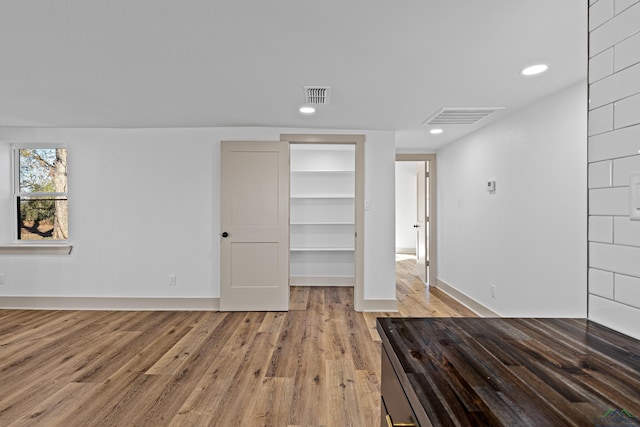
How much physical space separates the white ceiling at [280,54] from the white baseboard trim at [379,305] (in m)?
2.14

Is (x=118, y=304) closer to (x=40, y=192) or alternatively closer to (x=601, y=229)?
(x=40, y=192)

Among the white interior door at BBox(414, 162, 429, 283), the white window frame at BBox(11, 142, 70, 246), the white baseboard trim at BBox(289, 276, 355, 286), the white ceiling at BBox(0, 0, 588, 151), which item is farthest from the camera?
the white interior door at BBox(414, 162, 429, 283)

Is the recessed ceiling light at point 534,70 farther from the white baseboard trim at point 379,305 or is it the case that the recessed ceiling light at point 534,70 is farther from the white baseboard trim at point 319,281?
the white baseboard trim at point 319,281

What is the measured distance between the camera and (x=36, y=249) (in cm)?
395

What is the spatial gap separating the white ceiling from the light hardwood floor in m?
2.19

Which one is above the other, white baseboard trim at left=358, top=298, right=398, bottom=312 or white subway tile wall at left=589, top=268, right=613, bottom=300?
white subway tile wall at left=589, top=268, right=613, bottom=300

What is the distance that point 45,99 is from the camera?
2.95 meters

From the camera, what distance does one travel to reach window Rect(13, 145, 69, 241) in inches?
162

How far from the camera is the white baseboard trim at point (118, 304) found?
12.8 ft

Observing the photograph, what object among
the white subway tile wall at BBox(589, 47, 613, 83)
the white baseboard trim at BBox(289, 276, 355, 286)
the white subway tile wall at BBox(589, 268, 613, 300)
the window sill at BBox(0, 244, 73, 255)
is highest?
the white subway tile wall at BBox(589, 47, 613, 83)

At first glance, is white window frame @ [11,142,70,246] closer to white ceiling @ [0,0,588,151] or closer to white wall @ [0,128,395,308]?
white wall @ [0,128,395,308]

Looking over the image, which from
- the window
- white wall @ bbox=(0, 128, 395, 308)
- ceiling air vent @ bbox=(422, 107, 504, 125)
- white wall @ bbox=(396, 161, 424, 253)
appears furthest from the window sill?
white wall @ bbox=(396, 161, 424, 253)

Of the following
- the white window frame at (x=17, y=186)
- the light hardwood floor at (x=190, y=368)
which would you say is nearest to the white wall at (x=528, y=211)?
the light hardwood floor at (x=190, y=368)

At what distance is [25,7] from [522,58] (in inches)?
110
